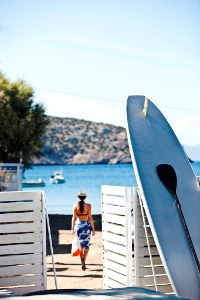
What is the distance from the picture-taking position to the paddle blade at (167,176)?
5.20 meters

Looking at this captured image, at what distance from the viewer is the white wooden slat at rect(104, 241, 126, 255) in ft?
15.9

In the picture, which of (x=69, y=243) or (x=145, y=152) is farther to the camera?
(x=69, y=243)

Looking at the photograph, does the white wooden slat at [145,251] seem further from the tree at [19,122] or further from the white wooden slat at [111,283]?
the tree at [19,122]

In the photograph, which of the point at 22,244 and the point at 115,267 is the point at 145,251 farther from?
the point at 22,244

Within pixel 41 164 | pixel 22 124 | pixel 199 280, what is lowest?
pixel 199 280

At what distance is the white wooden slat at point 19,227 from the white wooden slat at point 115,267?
1.18m

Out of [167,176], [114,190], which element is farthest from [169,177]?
[114,190]

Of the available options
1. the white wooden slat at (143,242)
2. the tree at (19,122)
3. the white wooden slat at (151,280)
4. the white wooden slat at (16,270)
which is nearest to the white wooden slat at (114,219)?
the white wooden slat at (143,242)

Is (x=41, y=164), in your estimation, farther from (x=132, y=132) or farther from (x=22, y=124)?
(x=132, y=132)

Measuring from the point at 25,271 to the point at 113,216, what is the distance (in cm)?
142

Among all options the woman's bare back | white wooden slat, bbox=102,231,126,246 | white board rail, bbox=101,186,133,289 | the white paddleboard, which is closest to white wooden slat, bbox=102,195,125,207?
white board rail, bbox=101,186,133,289

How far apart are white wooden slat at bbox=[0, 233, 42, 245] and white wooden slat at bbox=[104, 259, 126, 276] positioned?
111 centimetres

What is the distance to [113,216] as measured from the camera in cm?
514

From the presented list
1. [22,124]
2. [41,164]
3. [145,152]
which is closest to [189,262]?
[145,152]
